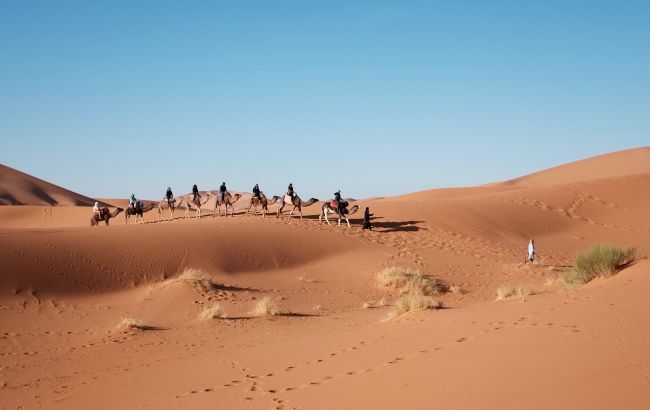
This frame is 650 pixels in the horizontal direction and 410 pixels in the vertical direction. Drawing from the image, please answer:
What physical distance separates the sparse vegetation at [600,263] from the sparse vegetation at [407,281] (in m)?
7.11

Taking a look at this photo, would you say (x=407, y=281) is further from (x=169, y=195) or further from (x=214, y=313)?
(x=169, y=195)

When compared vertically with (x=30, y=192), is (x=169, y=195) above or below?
below

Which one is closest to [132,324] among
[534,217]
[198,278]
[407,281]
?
[198,278]

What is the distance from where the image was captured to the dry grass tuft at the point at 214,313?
18.1 meters

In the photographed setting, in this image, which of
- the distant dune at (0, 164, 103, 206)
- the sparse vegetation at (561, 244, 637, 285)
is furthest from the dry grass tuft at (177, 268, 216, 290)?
the distant dune at (0, 164, 103, 206)

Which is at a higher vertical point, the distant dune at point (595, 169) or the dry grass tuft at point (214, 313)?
the distant dune at point (595, 169)

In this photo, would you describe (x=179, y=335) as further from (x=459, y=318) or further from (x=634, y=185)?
(x=634, y=185)

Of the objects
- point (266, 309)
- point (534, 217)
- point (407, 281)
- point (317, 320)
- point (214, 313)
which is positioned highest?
point (534, 217)

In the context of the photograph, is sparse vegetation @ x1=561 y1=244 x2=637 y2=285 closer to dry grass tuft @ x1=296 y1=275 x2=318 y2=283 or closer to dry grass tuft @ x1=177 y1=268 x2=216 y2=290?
dry grass tuft @ x1=296 y1=275 x2=318 y2=283

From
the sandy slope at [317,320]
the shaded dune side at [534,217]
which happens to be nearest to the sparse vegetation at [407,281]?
the sandy slope at [317,320]

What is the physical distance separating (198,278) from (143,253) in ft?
12.9

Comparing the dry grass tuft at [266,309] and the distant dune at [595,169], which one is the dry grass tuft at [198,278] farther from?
the distant dune at [595,169]

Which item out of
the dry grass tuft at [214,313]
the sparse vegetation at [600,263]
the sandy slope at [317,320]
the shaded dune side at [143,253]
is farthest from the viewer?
the shaded dune side at [143,253]

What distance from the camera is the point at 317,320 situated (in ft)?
59.4
